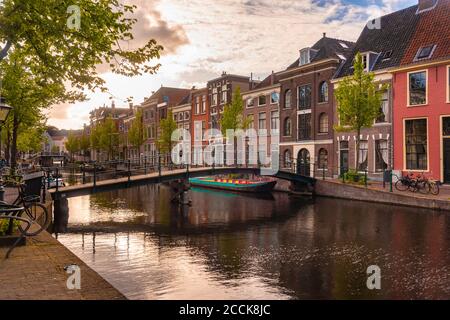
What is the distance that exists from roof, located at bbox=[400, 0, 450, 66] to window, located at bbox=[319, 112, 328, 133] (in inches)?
308

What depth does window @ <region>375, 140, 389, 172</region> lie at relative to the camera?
27.6 metres

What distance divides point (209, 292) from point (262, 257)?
320 cm

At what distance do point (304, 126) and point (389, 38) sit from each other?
9328mm

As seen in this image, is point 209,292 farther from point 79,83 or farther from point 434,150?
point 434,150

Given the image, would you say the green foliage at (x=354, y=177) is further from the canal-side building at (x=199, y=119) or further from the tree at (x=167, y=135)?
the tree at (x=167, y=135)

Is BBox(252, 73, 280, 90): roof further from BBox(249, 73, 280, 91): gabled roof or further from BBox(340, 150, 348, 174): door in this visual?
BBox(340, 150, 348, 174): door

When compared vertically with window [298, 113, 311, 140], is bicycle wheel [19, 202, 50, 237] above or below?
below

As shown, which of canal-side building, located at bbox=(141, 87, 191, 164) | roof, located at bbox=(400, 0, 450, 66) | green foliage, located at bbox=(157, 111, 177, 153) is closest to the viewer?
roof, located at bbox=(400, 0, 450, 66)

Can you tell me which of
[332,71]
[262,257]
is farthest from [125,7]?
[332,71]

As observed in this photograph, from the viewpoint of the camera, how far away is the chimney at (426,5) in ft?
89.5

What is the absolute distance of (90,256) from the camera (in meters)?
11.5

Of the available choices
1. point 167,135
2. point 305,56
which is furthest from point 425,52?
point 167,135

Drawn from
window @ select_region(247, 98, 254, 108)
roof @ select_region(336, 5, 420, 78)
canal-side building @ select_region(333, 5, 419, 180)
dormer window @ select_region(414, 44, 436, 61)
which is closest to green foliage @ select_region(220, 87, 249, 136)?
window @ select_region(247, 98, 254, 108)

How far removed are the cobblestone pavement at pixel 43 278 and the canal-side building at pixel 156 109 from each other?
5115cm
